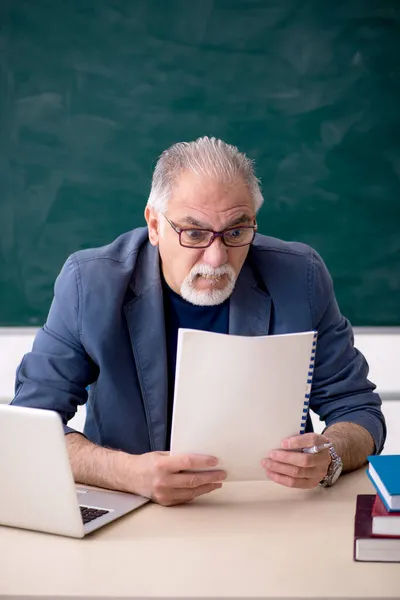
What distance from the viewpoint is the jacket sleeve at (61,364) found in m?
2.17

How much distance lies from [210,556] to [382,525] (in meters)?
0.30

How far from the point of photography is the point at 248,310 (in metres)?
2.32

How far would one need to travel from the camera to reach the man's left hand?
182 centimetres

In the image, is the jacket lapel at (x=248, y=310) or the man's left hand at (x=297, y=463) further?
the jacket lapel at (x=248, y=310)

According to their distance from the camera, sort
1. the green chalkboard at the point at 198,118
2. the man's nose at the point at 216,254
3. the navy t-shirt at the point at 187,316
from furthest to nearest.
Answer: the green chalkboard at the point at 198,118 < the navy t-shirt at the point at 187,316 < the man's nose at the point at 216,254

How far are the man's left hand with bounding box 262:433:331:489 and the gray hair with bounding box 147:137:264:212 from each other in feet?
2.15

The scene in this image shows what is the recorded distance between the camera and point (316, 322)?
2359 mm

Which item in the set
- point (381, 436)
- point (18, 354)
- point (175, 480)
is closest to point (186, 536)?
point (175, 480)

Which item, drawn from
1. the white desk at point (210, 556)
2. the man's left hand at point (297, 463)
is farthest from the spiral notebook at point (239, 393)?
the white desk at point (210, 556)

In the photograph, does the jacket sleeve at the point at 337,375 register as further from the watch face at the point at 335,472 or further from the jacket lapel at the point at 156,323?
the watch face at the point at 335,472

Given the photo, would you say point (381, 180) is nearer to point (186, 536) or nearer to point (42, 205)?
point (42, 205)

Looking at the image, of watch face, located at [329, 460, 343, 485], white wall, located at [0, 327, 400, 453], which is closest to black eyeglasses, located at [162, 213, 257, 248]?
watch face, located at [329, 460, 343, 485]

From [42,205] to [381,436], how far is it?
192cm

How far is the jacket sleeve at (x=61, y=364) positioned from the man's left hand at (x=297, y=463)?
0.54 metres
